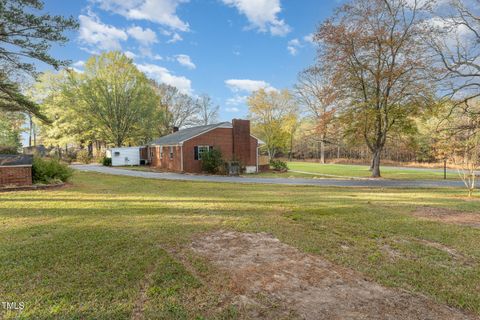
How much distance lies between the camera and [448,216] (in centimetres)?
707

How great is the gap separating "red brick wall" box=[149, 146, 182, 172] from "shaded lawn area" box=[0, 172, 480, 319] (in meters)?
14.4

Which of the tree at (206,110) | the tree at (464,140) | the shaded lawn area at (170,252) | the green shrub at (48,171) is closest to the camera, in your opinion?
the shaded lawn area at (170,252)

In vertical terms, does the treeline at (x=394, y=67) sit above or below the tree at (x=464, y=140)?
above

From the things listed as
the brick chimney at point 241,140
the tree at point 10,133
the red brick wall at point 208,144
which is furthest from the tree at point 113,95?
the brick chimney at point 241,140

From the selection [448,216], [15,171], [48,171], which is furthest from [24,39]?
[448,216]

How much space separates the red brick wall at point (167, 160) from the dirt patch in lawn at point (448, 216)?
17741mm

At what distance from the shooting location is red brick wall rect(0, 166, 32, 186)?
10.5 metres

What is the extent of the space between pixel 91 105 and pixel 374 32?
1194 inches

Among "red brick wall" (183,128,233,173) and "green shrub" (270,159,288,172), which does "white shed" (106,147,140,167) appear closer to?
"red brick wall" (183,128,233,173)

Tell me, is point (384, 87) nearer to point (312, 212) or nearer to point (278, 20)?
point (278, 20)

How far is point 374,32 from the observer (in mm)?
18453

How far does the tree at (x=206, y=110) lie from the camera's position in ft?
154

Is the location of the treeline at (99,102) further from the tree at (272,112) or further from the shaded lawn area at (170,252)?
the shaded lawn area at (170,252)

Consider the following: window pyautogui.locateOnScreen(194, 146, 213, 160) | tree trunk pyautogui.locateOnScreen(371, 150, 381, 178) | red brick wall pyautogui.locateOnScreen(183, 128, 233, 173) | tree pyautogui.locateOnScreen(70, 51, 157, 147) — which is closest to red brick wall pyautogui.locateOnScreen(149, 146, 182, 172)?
red brick wall pyautogui.locateOnScreen(183, 128, 233, 173)
